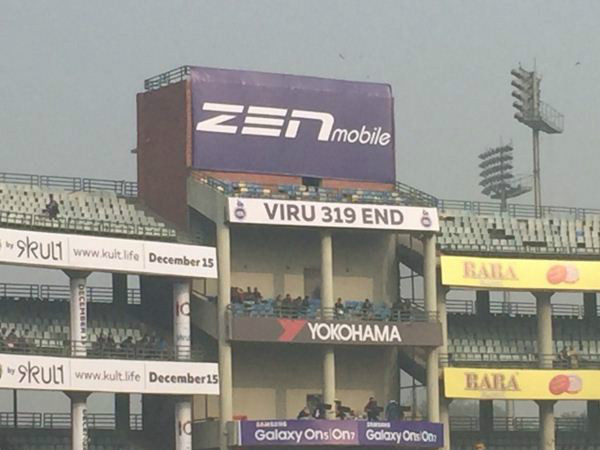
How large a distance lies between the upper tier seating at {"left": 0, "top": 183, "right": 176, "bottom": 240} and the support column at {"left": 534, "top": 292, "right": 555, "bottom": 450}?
59.4 feet

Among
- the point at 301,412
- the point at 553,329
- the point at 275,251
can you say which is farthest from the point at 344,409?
the point at 553,329

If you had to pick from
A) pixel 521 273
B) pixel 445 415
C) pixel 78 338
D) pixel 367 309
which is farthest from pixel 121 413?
pixel 521 273

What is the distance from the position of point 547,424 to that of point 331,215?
1456cm

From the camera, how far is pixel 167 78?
81688mm

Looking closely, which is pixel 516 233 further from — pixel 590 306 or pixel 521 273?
pixel 590 306

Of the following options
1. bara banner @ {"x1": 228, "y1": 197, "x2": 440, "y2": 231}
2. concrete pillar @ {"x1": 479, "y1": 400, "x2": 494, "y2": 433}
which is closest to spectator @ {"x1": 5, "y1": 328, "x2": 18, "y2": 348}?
bara banner @ {"x1": 228, "y1": 197, "x2": 440, "y2": 231}

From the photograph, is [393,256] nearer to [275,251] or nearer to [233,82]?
[275,251]

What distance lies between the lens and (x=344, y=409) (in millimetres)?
78438

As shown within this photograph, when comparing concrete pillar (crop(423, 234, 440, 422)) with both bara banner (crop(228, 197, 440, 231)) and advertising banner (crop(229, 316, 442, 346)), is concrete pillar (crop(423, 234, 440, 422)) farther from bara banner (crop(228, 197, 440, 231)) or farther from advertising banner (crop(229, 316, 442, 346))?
bara banner (crop(228, 197, 440, 231))

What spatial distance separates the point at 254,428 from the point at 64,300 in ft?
31.8

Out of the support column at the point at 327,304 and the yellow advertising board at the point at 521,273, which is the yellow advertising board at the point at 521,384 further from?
the support column at the point at 327,304

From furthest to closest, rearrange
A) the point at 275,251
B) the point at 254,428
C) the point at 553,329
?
the point at 553,329
the point at 275,251
the point at 254,428

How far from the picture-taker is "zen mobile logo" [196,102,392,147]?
80312 millimetres

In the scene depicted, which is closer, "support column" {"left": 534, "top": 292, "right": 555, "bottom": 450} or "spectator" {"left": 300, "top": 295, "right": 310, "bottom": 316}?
"spectator" {"left": 300, "top": 295, "right": 310, "bottom": 316}
